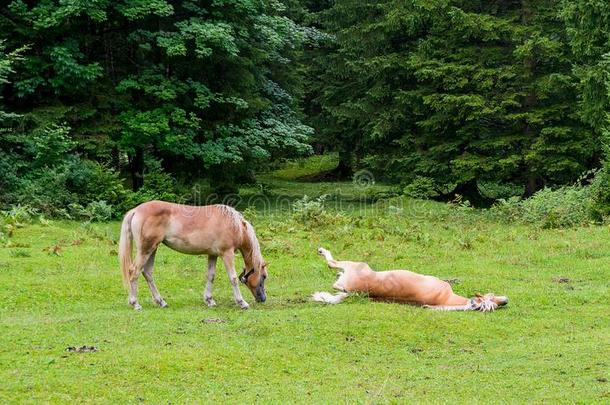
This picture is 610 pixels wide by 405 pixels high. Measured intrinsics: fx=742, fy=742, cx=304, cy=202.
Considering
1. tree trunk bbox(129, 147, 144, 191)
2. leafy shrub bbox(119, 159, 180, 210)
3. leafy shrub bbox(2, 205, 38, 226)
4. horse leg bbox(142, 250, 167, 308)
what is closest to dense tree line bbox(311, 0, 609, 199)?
leafy shrub bbox(119, 159, 180, 210)

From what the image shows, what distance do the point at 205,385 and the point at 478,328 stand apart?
13.9 ft

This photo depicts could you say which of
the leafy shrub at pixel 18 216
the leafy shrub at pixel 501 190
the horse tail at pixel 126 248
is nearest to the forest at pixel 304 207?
the horse tail at pixel 126 248

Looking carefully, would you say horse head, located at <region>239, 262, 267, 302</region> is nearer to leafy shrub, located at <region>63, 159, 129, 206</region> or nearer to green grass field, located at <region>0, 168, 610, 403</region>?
green grass field, located at <region>0, 168, 610, 403</region>

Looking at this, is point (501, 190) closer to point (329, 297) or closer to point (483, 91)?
point (483, 91)

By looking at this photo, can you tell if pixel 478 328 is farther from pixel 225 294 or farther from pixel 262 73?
pixel 262 73

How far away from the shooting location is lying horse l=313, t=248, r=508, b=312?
10992 mm

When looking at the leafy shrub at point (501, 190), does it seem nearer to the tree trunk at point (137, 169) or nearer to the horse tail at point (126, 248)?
the tree trunk at point (137, 169)

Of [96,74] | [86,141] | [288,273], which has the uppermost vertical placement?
[96,74]

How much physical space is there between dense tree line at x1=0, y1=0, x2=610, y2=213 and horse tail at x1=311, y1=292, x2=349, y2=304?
11224 mm

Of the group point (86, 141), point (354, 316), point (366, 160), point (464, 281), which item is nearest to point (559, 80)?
point (366, 160)

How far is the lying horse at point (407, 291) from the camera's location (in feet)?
36.1

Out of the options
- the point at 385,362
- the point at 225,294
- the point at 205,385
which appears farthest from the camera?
the point at 225,294

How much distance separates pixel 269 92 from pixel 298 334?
19.9 metres

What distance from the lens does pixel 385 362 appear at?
28.3 ft
